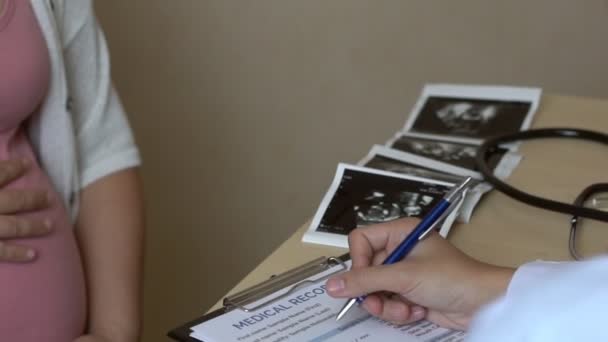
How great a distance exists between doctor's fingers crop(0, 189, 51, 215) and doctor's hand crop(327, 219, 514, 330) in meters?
0.40

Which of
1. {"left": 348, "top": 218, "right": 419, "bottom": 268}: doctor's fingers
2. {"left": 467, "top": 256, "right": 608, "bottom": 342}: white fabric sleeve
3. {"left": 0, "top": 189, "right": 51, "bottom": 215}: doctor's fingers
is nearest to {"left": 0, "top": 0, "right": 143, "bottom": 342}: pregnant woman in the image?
{"left": 0, "top": 189, "right": 51, "bottom": 215}: doctor's fingers

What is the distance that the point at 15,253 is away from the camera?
0.86 meters

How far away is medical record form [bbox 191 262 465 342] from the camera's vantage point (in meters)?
0.67

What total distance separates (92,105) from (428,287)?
0.56m

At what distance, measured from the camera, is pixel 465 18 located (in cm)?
164

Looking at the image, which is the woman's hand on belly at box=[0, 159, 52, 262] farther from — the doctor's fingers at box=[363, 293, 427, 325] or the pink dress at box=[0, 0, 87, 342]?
the doctor's fingers at box=[363, 293, 427, 325]

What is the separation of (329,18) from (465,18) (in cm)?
29

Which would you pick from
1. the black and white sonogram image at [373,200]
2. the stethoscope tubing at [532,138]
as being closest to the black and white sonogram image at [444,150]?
the stethoscope tubing at [532,138]

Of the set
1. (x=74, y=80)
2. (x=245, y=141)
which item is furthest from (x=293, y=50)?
(x=74, y=80)

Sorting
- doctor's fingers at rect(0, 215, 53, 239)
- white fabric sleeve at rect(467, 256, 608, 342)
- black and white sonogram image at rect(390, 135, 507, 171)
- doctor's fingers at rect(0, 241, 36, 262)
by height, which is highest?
white fabric sleeve at rect(467, 256, 608, 342)

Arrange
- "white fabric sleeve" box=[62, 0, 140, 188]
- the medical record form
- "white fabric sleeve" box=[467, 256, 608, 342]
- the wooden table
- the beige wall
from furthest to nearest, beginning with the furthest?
the beige wall
"white fabric sleeve" box=[62, 0, 140, 188]
the wooden table
the medical record form
"white fabric sleeve" box=[467, 256, 608, 342]

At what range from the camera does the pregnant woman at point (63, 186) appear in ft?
2.90

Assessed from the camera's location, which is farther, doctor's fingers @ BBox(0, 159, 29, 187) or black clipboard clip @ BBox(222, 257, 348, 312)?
doctor's fingers @ BBox(0, 159, 29, 187)

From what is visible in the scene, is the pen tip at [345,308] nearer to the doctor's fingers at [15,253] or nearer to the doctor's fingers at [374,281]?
the doctor's fingers at [374,281]
